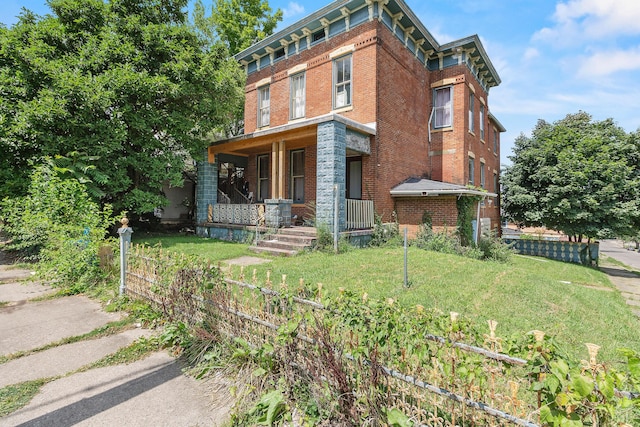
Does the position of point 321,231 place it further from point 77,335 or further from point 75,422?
point 75,422

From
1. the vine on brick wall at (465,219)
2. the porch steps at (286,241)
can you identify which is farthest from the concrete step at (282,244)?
the vine on brick wall at (465,219)

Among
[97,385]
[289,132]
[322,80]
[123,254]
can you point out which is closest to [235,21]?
[322,80]

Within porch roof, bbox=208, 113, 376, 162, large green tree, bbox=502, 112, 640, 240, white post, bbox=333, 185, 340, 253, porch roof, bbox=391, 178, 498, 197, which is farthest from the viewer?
large green tree, bbox=502, 112, 640, 240

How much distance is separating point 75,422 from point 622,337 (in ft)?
23.1

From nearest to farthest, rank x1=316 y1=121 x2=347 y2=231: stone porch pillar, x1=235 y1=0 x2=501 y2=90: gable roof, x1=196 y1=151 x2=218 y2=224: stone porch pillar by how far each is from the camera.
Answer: x1=316 y1=121 x2=347 y2=231: stone porch pillar
x1=235 y1=0 x2=501 y2=90: gable roof
x1=196 y1=151 x2=218 y2=224: stone porch pillar

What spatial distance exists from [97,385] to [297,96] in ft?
43.3

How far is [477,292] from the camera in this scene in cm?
614

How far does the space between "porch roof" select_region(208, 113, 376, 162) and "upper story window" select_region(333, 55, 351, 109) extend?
1.90 meters

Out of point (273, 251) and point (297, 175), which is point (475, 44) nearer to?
point (297, 175)

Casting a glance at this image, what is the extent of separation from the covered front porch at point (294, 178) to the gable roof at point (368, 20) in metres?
4.40

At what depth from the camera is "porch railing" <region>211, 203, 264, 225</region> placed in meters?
11.4

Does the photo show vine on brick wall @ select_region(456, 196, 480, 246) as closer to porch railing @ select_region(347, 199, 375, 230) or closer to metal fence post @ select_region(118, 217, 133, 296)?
porch railing @ select_region(347, 199, 375, 230)

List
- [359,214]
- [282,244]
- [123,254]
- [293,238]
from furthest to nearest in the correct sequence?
[359,214], [293,238], [282,244], [123,254]

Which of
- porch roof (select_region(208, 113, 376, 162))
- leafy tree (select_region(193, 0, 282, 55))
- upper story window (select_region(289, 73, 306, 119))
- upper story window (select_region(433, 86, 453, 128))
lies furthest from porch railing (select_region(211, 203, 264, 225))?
leafy tree (select_region(193, 0, 282, 55))
